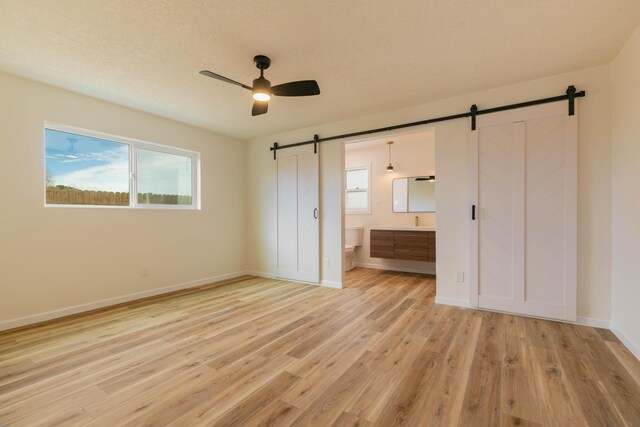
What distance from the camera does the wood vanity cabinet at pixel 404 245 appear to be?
489cm

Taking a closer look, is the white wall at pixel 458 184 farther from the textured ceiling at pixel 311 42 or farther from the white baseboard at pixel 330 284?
the textured ceiling at pixel 311 42

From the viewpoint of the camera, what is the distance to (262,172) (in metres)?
5.25

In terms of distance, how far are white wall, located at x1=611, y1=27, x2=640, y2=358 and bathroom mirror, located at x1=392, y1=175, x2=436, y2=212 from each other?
2927mm

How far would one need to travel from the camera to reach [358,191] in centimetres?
635

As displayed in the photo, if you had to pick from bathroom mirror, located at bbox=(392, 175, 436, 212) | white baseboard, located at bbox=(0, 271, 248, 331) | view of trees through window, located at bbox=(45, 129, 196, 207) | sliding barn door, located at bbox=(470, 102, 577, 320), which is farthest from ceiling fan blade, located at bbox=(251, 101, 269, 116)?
bathroom mirror, located at bbox=(392, 175, 436, 212)

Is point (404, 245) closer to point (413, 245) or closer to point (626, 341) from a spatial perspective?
point (413, 245)

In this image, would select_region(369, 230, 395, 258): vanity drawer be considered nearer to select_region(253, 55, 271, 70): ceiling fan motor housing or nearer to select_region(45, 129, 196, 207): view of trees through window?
select_region(45, 129, 196, 207): view of trees through window

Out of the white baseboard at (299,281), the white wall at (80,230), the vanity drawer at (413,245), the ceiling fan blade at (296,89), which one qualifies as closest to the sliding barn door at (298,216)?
the white baseboard at (299,281)

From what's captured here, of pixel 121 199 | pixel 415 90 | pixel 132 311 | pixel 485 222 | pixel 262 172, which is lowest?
pixel 132 311

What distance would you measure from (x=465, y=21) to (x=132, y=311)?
14.3 feet

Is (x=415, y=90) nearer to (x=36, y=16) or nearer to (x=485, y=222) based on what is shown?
(x=485, y=222)

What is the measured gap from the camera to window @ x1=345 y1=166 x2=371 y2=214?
20.4ft

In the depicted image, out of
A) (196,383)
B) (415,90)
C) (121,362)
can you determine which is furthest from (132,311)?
(415,90)

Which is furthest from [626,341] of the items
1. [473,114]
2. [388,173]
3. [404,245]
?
[388,173]
